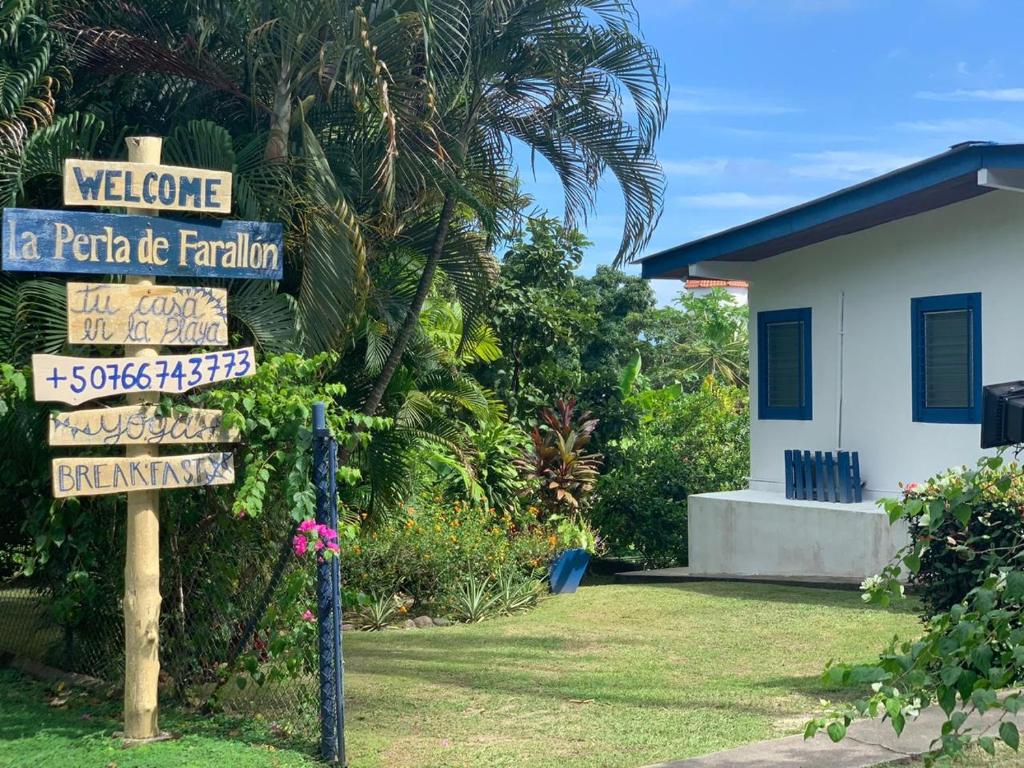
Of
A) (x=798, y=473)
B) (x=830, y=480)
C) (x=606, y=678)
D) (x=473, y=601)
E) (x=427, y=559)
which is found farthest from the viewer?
(x=798, y=473)

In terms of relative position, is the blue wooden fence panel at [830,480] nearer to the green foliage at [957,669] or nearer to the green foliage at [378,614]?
the green foliage at [378,614]

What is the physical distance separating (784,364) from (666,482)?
358 centimetres

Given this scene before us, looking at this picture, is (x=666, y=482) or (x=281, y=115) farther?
(x=666, y=482)

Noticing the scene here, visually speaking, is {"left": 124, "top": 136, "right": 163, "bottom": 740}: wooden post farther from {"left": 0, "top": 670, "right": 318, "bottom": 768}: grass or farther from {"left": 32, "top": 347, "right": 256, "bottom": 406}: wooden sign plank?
{"left": 0, "top": 670, "right": 318, "bottom": 768}: grass

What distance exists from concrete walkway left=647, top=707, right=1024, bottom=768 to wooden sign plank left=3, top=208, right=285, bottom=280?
375cm

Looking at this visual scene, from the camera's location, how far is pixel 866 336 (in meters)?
13.5

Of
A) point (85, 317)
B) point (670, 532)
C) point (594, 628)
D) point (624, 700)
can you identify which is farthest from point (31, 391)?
point (670, 532)

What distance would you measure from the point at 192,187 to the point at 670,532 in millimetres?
11819

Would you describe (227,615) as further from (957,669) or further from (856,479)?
(856,479)

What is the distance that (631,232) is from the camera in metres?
12.3

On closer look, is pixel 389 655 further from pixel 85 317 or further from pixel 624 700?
pixel 85 317

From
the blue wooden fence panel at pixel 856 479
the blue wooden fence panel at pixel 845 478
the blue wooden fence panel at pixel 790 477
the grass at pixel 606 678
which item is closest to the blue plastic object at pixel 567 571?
the grass at pixel 606 678

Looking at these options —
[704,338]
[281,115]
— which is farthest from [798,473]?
[704,338]

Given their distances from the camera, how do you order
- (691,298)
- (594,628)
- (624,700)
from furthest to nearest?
1. (691,298)
2. (594,628)
3. (624,700)
